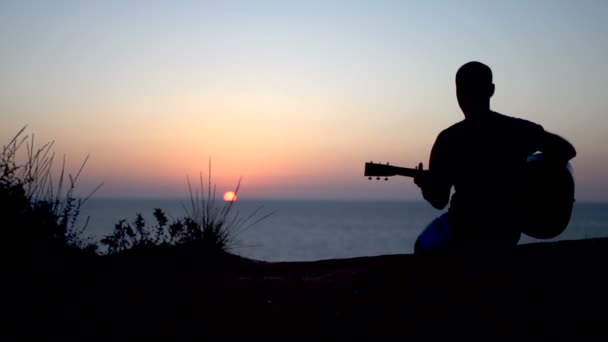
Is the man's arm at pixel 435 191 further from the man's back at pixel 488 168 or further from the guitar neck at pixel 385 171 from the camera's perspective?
the guitar neck at pixel 385 171

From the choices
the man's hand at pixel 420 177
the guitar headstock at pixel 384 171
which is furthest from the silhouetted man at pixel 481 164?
the guitar headstock at pixel 384 171

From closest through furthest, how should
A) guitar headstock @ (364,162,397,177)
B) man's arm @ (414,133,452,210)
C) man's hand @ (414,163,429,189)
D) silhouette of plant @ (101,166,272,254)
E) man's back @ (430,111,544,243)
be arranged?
man's back @ (430,111,544,243) → man's arm @ (414,133,452,210) → man's hand @ (414,163,429,189) → guitar headstock @ (364,162,397,177) → silhouette of plant @ (101,166,272,254)

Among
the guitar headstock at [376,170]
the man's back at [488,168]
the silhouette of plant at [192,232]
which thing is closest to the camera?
the man's back at [488,168]

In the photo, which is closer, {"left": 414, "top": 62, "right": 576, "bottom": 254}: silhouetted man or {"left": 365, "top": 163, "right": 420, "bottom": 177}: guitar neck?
{"left": 414, "top": 62, "right": 576, "bottom": 254}: silhouetted man

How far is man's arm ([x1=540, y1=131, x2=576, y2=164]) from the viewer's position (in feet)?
14.3

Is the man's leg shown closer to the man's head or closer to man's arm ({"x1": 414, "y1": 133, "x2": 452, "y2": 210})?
man's arm ({"x1": 414, "y1": 133, "x2": 452, "y2": 210})

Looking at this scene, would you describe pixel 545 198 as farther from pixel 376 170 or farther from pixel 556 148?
pixel 376 170

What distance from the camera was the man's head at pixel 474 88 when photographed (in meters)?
4.25

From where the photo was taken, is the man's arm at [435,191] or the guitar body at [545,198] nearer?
the man's arm at [435,191]

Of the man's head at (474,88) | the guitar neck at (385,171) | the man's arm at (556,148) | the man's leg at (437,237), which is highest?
the man's head at (474,88)

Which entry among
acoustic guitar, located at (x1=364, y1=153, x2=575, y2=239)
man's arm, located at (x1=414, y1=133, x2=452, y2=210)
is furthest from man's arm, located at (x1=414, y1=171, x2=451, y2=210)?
acoustic guitar, located at (x1=364, y1=153, x2=575, y2=239)

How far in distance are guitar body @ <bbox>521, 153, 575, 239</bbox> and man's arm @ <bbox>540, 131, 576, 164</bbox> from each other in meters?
0.13

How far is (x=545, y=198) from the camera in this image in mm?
4891

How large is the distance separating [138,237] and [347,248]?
78952 millimetres
